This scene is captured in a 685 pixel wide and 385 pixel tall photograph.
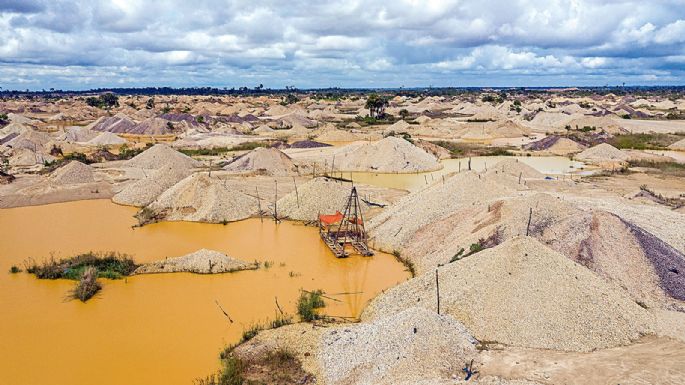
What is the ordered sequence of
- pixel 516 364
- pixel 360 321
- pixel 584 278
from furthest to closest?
pixel 360 321 → pixel 584 278 → pixel 516 364

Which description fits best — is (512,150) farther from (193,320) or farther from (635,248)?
(193,320)

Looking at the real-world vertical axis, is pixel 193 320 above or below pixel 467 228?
below

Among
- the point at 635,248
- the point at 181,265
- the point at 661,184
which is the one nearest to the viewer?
the point at 635,248

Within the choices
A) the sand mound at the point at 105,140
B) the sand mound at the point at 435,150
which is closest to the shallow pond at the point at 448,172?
the sand mound at the point at 435,150

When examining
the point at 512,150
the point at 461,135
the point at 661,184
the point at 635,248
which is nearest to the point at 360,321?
the point at 635,248

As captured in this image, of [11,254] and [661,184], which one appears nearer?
[11,254]

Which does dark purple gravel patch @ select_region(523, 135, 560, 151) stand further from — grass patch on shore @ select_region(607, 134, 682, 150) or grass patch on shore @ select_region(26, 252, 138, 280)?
grass patch on shore @ select_region(26, 252, 138, 280)
